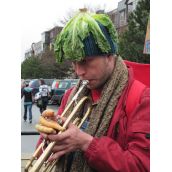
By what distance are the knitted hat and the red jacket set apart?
11.7 inches

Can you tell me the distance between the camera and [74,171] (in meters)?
1.71

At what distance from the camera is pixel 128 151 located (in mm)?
1541

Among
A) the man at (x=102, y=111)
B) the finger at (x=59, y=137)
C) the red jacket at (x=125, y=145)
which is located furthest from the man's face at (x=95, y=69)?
the finger at (x=59, y=137)

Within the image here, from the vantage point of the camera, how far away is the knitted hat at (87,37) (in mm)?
1704

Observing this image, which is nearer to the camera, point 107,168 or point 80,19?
point 107,168

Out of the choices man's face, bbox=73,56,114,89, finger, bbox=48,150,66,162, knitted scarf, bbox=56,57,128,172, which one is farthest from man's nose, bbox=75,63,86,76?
finger, bbox=48,150,66,162

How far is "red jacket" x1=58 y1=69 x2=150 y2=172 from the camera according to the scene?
1512mm

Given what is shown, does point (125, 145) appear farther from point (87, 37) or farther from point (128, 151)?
point (87, 37)

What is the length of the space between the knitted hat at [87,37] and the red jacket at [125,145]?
298mm

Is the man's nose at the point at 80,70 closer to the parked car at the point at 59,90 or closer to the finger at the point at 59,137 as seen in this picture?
the finger at the point at 59,137

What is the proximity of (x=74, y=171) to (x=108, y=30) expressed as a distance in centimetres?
68

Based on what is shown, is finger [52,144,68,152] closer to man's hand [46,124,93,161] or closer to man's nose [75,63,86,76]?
man's hand [46,124,93,161]

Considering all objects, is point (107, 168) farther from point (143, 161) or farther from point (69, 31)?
point (69, 31)
